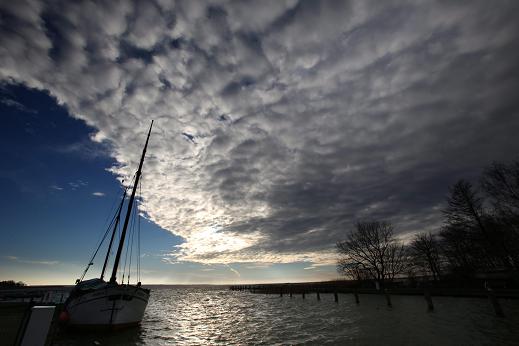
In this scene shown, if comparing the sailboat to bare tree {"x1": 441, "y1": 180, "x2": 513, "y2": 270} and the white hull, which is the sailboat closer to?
the white hull

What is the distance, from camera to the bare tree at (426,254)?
46125 mm

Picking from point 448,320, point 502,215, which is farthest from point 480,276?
point 448,320

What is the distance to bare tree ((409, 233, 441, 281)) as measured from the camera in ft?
151

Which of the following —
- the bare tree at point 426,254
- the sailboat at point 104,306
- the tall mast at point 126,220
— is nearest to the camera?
the sailboat at point 104,306

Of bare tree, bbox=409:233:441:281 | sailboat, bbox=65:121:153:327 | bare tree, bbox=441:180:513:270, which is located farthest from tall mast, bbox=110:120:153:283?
bare tree, bbox=409:233:441:281

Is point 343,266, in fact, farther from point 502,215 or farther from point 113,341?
point 113,341

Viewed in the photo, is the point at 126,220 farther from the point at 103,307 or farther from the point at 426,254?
the point at 426,254

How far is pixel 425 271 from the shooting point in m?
48.9

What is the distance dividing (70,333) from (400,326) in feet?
70.9

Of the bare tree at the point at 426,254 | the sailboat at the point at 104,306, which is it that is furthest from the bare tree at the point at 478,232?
the sailboat at the point at 104,306

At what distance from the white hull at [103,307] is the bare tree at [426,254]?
166 ft

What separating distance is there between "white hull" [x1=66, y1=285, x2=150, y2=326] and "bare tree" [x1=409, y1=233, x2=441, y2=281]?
50.5 meters

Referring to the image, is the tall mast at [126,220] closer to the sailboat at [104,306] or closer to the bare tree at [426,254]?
the sailboat at [104,306]

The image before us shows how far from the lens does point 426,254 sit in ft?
157
